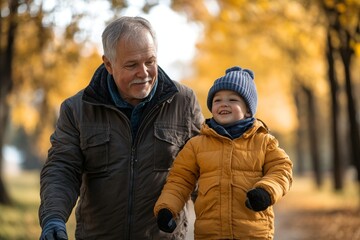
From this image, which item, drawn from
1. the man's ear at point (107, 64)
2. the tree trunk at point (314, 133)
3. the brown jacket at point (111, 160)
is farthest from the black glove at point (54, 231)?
the tree trunk at point (314, 133)

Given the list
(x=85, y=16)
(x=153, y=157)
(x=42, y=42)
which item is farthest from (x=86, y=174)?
(x=42, y=42)

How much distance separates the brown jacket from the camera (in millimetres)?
3961

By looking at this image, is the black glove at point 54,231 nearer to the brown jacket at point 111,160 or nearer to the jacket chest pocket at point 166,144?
the brown jacket at point 111,160

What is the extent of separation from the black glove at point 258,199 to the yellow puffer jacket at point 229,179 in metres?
0.09

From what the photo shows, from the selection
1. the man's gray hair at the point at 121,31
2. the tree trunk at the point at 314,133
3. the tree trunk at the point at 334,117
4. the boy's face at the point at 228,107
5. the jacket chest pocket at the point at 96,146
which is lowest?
the jacket chest pocket at the point at 96,146

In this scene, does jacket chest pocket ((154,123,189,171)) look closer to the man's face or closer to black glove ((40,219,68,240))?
the man's face

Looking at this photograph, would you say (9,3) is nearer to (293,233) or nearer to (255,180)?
(293,233)

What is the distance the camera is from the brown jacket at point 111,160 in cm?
396

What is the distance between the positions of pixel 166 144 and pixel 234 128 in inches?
16.1

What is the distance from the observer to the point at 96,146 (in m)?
4.01

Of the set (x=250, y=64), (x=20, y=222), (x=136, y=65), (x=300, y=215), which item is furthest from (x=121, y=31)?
(x=250, y=64)

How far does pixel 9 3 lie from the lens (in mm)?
13008

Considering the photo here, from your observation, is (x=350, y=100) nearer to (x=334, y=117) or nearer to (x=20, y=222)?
(x=334, y=117)

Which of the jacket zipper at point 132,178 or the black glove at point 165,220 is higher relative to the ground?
the jacket zipper at point 132,178
